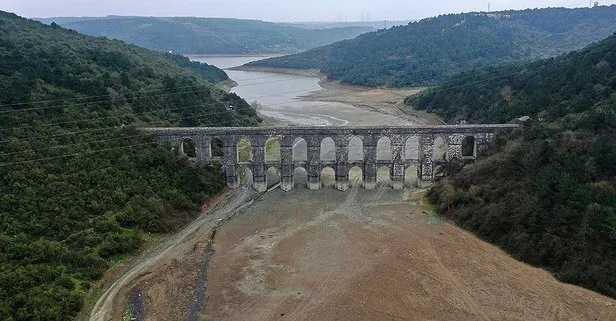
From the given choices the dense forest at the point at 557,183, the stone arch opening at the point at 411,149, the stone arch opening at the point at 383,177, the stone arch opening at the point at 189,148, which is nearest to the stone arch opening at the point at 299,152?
the stone arch opening at the point at 383,177

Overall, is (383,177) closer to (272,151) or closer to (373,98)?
(272,151)

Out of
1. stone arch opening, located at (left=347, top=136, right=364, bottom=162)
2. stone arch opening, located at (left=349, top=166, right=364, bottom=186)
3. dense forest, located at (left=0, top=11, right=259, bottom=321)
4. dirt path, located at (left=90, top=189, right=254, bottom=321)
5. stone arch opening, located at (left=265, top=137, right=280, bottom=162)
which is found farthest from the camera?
stone arch opening, located at (left=265, top=137, right=280, bottom=162)

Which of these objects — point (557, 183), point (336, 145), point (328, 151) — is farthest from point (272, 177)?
point (557, 183)

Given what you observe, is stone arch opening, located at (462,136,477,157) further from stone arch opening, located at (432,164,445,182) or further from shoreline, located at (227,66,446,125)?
shoreline, located at (227,66,446,125)

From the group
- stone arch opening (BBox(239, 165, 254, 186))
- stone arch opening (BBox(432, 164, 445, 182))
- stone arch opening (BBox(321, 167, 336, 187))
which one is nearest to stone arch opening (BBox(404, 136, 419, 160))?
stone arch opening (BBox(432, 164, 445, 182))

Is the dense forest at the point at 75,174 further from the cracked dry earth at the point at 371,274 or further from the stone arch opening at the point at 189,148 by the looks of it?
the cracked dry earth at the point at 371,274
